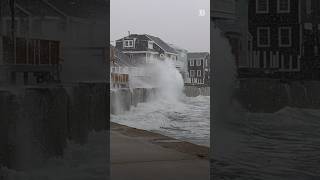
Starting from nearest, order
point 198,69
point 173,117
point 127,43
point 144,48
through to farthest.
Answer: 1. point 173,117
2. point 198,69
3. point 127,43
4. point 144,48

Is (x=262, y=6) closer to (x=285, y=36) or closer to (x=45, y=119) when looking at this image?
(x=285, y=36)

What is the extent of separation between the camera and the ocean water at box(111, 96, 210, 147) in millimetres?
17484

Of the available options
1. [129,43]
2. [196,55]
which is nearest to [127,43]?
[129,43]

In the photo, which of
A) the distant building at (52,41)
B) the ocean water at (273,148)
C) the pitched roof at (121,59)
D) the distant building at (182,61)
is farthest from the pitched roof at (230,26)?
the pitched roof at (121,59)

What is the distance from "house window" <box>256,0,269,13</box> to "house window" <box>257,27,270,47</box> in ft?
0.68

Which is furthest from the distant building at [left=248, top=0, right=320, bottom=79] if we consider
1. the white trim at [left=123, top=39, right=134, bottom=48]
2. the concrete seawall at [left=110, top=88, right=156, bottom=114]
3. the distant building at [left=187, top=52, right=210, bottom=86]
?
the concrete seawall at [left=110, top=88, right=156, bottom=114]

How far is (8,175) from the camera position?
538 centimetres

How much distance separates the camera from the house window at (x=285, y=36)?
572 cm

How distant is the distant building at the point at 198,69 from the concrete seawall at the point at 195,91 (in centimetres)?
23

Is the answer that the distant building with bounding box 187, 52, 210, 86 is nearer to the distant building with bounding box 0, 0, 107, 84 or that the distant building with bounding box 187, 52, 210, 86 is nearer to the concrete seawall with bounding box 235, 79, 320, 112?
the concrete seawall with bounding box 235, 79, 320, 112

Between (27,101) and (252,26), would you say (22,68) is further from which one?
(252,26)

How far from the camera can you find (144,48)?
2414 cm

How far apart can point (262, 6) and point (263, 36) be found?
34cm

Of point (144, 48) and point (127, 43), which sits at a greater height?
point (127, 43)
